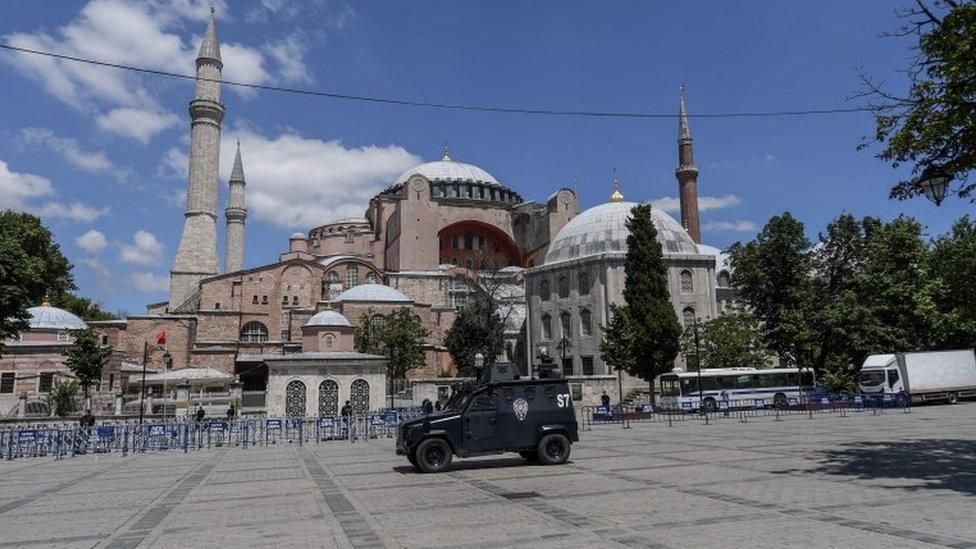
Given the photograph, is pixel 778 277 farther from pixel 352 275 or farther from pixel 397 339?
pixel 352 275

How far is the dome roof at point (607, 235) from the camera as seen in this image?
4644 cm

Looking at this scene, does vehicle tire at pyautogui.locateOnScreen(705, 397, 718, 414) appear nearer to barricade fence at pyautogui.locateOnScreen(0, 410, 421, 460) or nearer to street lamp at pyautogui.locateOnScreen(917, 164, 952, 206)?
barricade fence at pyautogui.locateOnScreen(0, 410, 421, 460)

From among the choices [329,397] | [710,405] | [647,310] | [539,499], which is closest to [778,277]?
[647,310]

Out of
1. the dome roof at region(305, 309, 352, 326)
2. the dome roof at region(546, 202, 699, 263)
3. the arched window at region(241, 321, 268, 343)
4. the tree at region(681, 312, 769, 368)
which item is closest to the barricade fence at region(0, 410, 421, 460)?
the dome roof at region(305, 309, 352, 326)

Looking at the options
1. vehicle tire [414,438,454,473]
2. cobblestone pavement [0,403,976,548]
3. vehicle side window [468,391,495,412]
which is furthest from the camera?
vehicle side window [468,391,495,412]

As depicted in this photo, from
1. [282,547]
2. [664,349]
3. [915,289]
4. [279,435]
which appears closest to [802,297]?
[915,289]

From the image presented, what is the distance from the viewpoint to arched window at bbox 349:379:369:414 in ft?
103

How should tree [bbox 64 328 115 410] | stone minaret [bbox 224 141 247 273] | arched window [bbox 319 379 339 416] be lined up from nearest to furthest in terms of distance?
arched window [bbox 319 379 339 416]
tree [bbox 64 328 115 410]
stone minaret [bbox 224 141 247 273]

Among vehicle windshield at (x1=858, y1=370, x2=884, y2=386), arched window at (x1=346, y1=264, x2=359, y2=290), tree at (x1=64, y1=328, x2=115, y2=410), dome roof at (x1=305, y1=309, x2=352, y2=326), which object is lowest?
vehicle windshield at (x1=858, y1=370, x2=884, y2=386)

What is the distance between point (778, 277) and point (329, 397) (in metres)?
25.4

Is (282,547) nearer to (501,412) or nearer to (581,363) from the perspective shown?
(501,412)

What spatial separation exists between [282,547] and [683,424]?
67.4 feet

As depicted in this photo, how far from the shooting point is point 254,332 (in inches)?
2142

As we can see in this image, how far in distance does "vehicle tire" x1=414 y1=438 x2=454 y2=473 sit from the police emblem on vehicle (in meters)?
1.50
